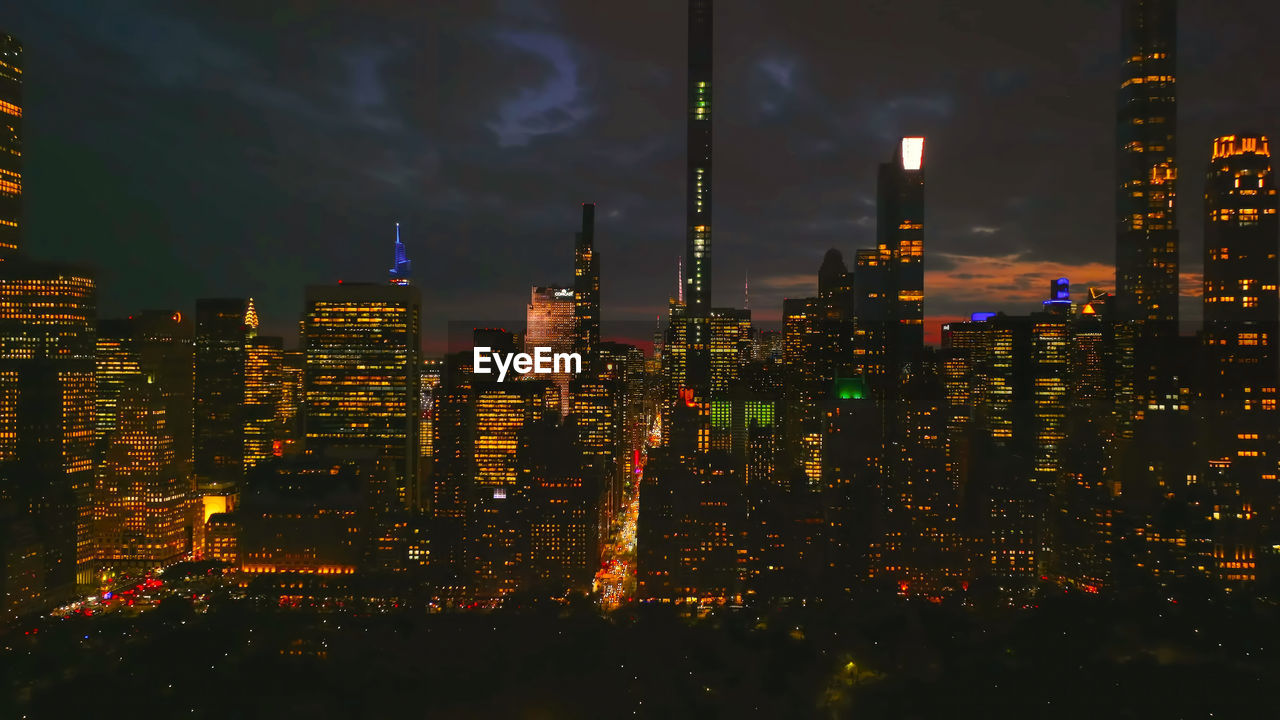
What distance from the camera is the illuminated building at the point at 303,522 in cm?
1730

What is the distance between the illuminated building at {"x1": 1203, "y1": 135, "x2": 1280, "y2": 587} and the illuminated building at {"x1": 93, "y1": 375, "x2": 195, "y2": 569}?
20.4m

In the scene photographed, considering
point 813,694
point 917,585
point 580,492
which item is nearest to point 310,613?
point 580,492

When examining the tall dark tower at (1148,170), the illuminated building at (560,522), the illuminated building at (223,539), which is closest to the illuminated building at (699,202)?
the illuminated building at (560,522)

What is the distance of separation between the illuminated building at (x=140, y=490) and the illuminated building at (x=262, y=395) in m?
1.83

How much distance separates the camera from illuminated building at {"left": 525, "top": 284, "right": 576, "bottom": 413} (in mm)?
19750

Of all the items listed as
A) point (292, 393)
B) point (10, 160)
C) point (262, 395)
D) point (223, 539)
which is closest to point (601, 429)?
point (223, 539)

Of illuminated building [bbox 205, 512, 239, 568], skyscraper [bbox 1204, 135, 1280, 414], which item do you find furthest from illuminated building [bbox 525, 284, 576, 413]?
skyscraper [bbox 1204, 135, 1280, 414]

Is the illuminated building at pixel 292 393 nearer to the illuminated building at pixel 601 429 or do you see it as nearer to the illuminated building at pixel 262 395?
the illuminated building at pixel 262 395

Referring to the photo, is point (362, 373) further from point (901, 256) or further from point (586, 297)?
point (901, 256)

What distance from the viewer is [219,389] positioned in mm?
22922

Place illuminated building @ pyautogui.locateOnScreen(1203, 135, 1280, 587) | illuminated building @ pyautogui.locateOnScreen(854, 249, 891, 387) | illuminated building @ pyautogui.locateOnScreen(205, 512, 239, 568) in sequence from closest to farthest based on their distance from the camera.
Answer: illuminated building @ pyautogui.locateOnScreen(1203, 135, 1280, 587) → illuminated building @ pyautogui.locateOnScreen(205, 512, 239, 568) → illuminated building @ pyautogui.locateOnScreen(854, 249, 891, 387)

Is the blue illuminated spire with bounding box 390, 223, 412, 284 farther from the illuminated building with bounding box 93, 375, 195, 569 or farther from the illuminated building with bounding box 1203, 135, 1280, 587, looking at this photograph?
the illuminated building with bounding box 1203, 135, 1280, 587

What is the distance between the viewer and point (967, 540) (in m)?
14.8

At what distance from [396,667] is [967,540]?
9.64 m
